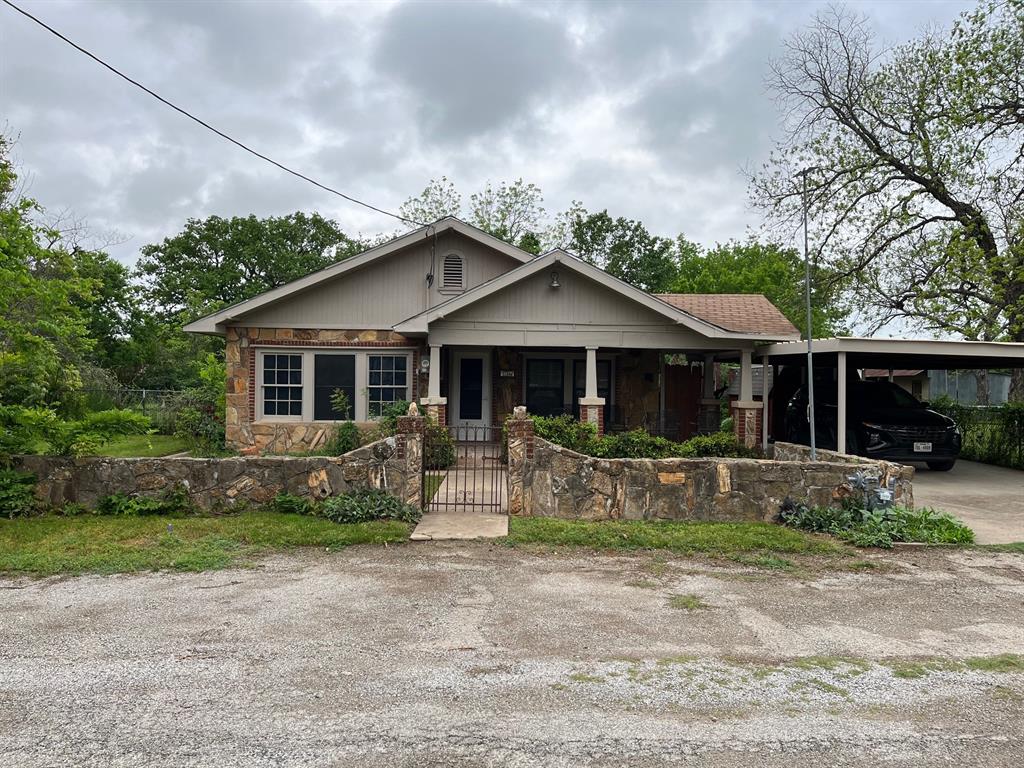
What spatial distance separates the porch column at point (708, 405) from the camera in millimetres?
16547

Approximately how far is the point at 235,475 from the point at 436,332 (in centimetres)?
551

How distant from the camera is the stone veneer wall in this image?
A: 13.9 metres

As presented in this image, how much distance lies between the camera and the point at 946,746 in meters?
3.31

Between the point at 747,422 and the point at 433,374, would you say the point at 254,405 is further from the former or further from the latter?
the point at 747,422

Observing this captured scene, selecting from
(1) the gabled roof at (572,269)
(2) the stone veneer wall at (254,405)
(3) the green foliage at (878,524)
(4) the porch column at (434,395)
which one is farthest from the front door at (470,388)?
(3) the green foliage at (878,524)

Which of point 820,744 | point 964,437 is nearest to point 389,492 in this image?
point 820,744

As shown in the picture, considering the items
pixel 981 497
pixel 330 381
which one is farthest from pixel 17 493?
pixel 981 497

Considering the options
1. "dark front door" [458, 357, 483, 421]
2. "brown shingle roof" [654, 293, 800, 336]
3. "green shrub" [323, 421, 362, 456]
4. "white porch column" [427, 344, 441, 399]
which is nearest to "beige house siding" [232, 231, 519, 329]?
"white porch column" [427, 344, 441, 399]

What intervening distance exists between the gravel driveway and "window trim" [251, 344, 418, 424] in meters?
7.73

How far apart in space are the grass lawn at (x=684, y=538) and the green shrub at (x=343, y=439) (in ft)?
20.5

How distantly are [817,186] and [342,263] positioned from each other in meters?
15.0

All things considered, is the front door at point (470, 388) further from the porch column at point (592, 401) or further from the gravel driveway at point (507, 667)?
the gravel driveway at point (507, 667)

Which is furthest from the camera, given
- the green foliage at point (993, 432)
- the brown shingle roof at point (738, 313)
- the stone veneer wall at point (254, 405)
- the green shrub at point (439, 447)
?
the green foliage at point (993, 432)

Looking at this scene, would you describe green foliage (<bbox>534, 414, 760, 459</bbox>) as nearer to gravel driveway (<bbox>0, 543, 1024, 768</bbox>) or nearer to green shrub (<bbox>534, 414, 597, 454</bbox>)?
green shrub (<bbox>534, 414, 597, 454</bbox>)
